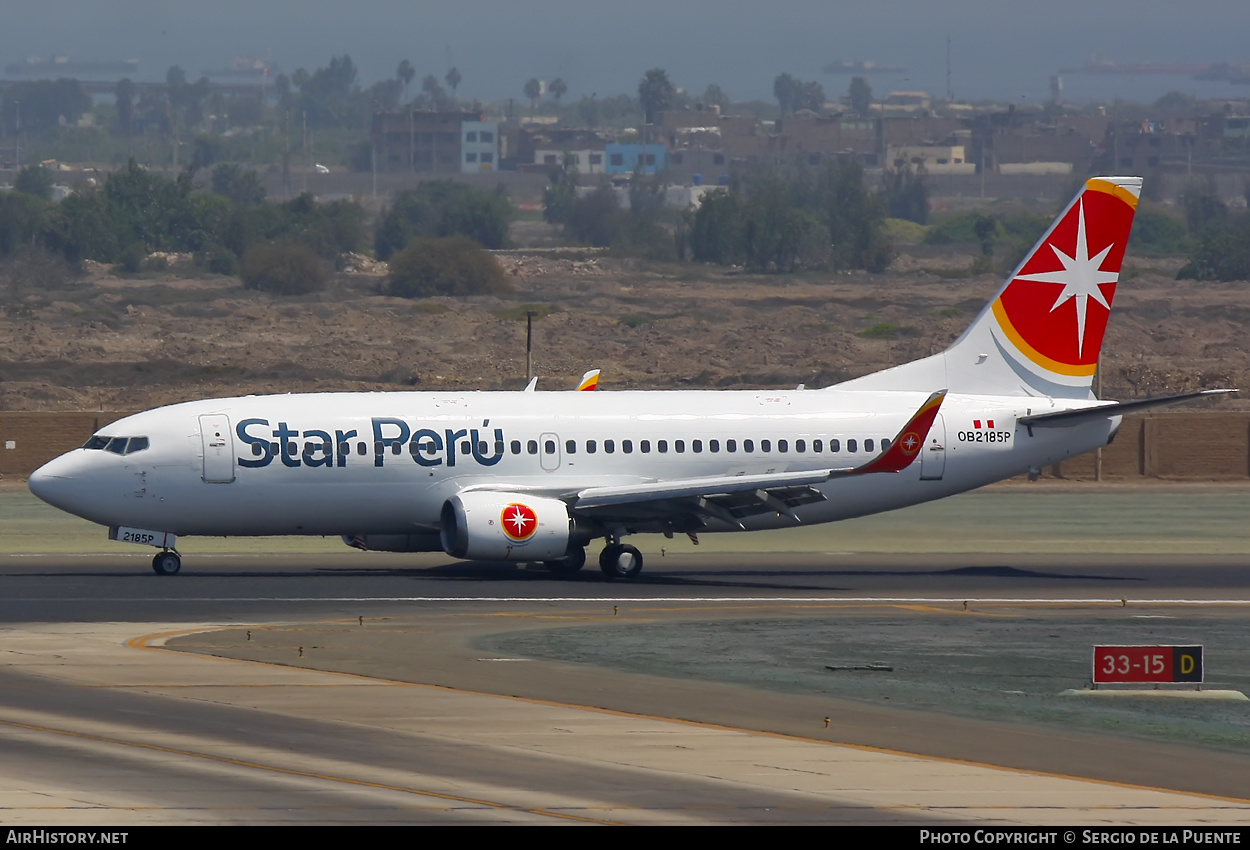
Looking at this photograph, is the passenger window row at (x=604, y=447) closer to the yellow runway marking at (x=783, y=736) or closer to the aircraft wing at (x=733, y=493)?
the aircraft wing at (x=733, y=493)

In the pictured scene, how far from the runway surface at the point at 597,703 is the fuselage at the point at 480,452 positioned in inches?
67.1

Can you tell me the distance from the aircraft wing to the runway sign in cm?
1403

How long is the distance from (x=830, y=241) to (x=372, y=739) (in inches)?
6375

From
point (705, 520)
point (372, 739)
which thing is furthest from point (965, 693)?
point (705, 520)

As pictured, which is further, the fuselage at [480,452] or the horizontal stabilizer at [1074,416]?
the horizontal stabilizer at [1074,416]

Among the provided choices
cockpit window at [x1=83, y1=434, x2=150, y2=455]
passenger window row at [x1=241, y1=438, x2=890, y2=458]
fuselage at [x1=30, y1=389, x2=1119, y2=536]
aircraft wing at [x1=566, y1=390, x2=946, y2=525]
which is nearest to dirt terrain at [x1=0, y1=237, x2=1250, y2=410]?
cockpit window at [x1=83, y1=434, x2=150, y2=455]

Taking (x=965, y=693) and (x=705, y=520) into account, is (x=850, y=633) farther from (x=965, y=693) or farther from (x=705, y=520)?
(x=705, y=520)

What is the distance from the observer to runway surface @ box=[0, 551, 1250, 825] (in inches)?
774

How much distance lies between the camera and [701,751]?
22.5 metres

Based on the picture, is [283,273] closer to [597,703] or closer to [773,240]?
[773,240]

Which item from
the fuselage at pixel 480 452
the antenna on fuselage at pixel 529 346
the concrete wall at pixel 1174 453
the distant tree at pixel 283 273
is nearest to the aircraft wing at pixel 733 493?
the fuselage at pixel 480 452

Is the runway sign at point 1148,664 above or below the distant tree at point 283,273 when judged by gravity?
above

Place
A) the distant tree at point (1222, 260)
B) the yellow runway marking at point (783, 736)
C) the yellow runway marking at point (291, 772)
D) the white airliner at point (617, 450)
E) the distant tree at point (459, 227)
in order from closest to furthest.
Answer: the yellow runway marking at point (291, 772), the yellow runway marking at point (783, 736), the white airliner at point (617, 450), the distant tree at point (1222, 260), the distant tree at point (459, 227)

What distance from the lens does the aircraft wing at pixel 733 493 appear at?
41.9m
